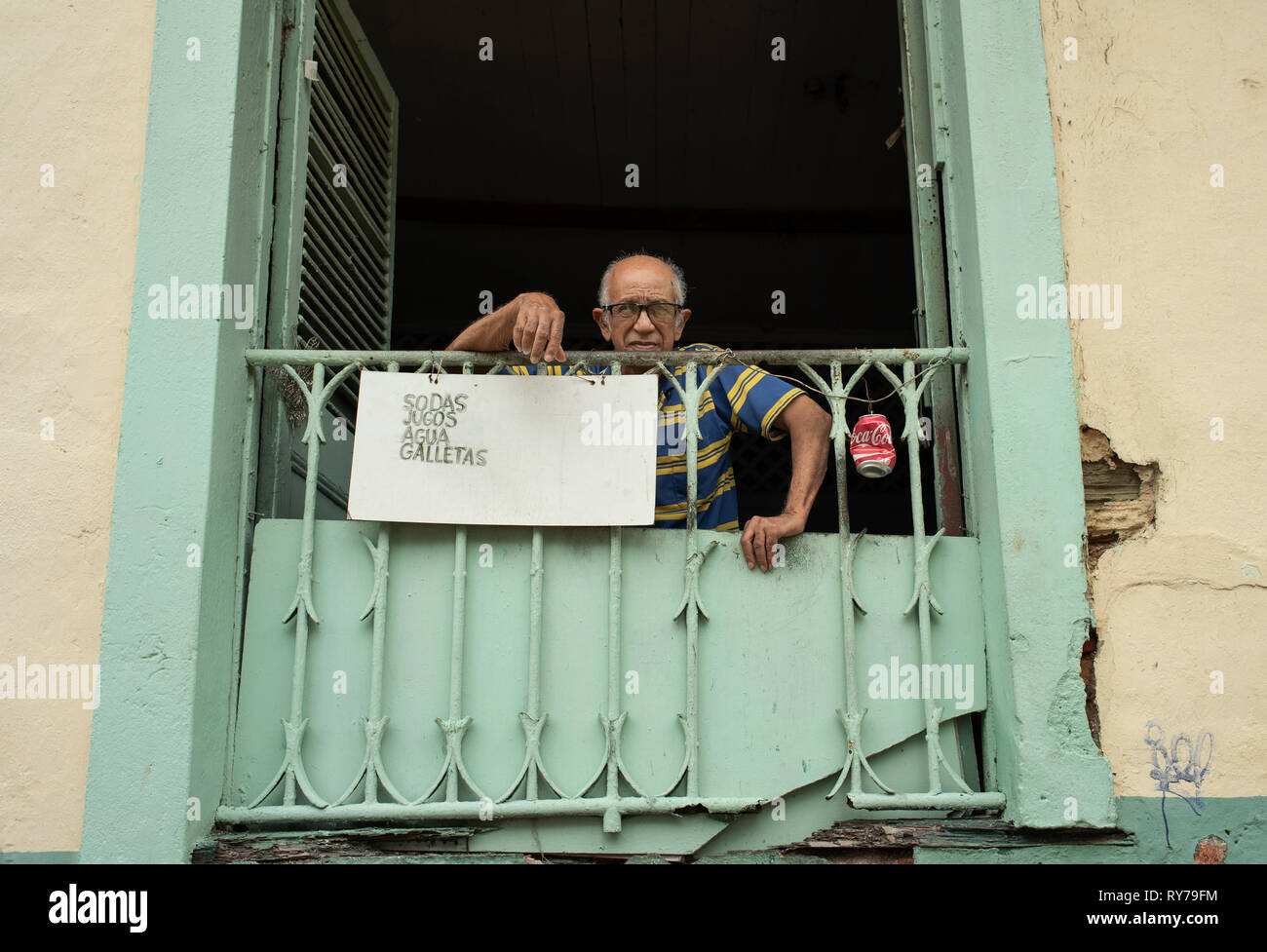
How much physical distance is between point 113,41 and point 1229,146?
307cm

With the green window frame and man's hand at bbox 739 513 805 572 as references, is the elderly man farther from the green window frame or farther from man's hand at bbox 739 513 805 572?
the green window frame

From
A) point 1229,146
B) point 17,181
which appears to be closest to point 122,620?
point 17,181

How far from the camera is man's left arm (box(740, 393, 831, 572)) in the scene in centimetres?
291

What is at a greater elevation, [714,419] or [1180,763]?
[714,419]

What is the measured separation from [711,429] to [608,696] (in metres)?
0.83

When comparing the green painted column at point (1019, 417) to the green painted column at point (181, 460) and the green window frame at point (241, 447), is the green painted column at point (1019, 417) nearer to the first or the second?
the green window frame at point (241, 447)

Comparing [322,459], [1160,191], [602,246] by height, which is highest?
[602,246]

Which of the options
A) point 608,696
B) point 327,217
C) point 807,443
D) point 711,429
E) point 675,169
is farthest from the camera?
point 675,169

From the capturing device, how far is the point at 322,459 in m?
3.77

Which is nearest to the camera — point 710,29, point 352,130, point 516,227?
point 352,130

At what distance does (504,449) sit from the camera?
298 cm

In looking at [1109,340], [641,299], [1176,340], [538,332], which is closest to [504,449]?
[538,332]

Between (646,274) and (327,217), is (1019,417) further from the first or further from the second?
(327,217)

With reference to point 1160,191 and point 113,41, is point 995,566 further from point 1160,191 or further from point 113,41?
point 113,41
